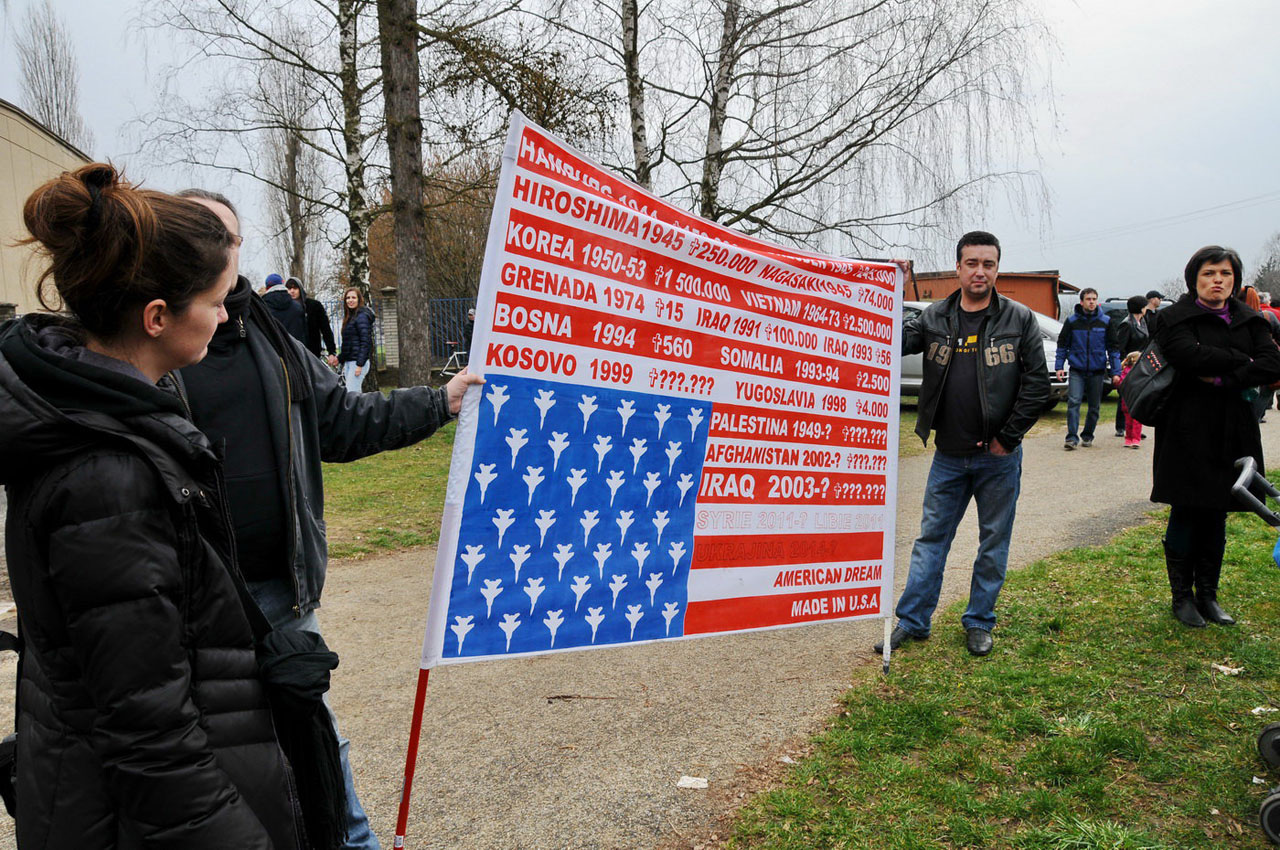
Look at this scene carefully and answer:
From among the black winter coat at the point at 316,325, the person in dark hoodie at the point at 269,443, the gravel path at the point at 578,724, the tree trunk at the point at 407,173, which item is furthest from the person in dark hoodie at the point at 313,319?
the person in dark hoodie at the point at 269,443

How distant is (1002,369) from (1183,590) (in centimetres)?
171

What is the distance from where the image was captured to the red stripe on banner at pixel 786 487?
11.3 ft

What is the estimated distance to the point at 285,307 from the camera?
11.1m

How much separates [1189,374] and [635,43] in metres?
9.69

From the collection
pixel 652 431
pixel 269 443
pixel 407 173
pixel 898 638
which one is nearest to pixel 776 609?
pixel 652 431

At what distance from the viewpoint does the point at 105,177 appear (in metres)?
1.46

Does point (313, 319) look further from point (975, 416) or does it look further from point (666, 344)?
point (666, 344)

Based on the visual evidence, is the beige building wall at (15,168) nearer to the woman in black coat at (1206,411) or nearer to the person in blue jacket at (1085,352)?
the person in blue jacket at (1085,352)

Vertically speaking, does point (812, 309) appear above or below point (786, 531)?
above

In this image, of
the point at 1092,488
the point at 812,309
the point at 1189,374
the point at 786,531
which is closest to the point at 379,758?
the point at 786,531

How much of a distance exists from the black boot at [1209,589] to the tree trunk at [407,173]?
1029 centimetres

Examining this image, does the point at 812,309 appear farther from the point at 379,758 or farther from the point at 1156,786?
the point at 379,758

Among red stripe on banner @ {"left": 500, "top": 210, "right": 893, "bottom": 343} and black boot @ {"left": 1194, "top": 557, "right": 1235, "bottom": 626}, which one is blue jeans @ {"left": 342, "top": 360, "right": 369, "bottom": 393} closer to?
red stripe on banner @ {"left": 500, "top": 210, "right": 893, "bottom": 343}

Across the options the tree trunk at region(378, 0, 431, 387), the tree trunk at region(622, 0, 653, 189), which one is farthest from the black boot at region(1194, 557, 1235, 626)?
the tree trunk at region(378, 0, 431, 387)
